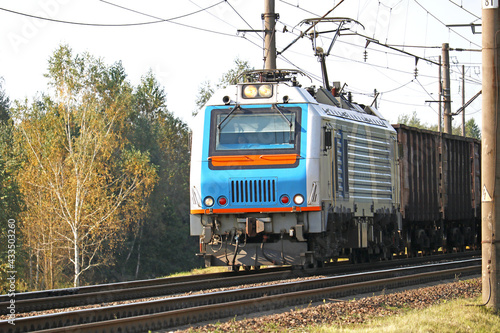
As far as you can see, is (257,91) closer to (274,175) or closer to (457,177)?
(274,175)

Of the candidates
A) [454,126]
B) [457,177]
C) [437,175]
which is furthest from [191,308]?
[454,126]

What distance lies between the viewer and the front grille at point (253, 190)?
1384cm

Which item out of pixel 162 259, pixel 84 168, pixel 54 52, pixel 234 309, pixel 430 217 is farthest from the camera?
pixel 162 259

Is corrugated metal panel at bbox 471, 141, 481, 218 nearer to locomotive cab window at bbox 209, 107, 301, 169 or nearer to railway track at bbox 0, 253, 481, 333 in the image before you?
railway track at bbox 0, 253, 481, 333

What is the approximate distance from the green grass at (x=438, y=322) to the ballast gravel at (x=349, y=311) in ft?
1.00

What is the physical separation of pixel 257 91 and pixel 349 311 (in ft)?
19.5

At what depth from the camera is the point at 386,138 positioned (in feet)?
60.1

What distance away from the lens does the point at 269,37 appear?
20.7 meters

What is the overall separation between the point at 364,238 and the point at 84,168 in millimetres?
19679

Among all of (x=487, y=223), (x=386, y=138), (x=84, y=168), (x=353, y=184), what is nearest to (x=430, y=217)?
(x=386, y=138)

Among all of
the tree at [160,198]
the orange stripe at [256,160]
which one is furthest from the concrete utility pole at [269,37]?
the tree at [160,198]

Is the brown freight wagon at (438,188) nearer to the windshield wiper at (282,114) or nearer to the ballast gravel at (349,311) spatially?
the windshield wiper at (282,114)

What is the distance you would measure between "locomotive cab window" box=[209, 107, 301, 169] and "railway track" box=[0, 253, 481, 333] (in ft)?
9.29

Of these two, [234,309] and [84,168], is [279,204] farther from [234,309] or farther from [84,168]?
[84,168]
